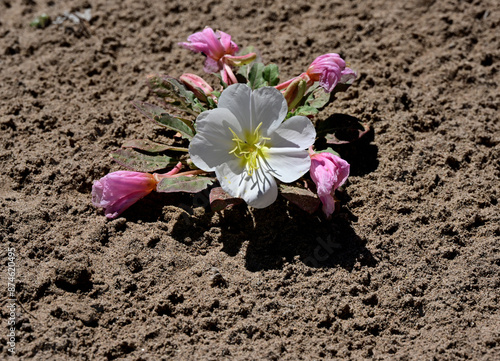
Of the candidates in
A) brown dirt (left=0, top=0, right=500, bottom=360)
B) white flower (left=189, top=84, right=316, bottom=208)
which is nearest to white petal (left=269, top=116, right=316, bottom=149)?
white flower (left=189, top=84, right=316, bottom=208)

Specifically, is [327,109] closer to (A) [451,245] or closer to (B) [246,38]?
(B) [246,38]

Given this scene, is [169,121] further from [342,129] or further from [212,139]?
[342,129]

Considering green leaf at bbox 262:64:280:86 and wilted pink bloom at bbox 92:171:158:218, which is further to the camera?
green leaf at bbox 262:64:280:86

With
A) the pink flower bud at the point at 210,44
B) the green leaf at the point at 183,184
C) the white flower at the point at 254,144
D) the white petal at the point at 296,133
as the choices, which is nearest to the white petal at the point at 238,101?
the white flower at the point at 254,144

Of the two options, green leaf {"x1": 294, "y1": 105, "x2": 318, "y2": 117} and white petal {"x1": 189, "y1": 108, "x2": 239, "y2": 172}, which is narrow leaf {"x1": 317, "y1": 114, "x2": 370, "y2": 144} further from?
white petal {"x1": 189, "y1": 108, "x2": 239, "y2": 172}

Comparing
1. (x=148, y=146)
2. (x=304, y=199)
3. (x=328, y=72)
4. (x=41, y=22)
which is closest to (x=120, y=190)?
(x=148, y=146)

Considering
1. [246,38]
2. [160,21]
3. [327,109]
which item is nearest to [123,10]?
[160,21]
